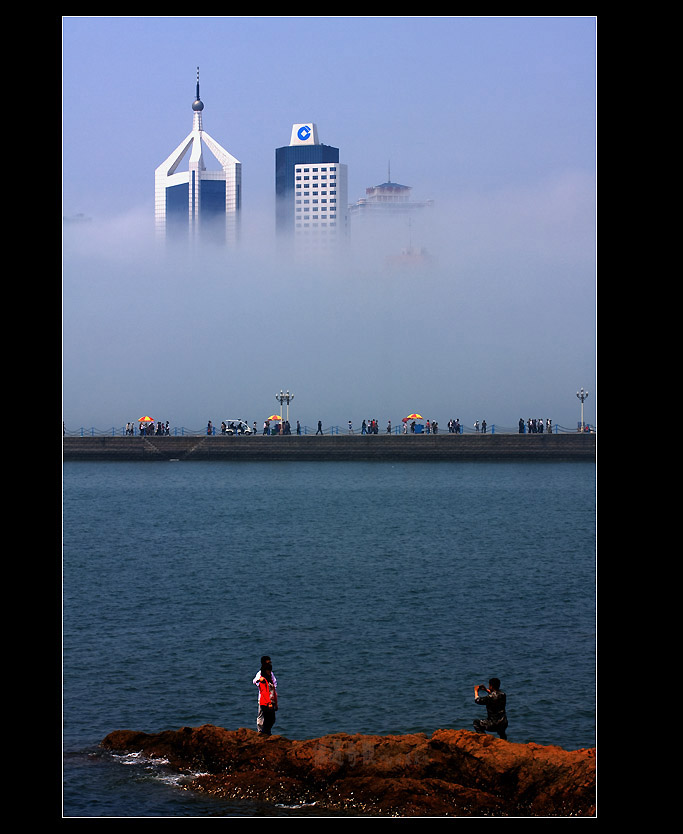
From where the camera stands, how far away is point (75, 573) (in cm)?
3472

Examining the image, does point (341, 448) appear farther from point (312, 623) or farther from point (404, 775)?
point (404, 775)

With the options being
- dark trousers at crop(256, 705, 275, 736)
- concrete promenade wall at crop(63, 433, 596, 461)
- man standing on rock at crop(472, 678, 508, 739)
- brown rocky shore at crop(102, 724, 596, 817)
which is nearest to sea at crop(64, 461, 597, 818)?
brown rocky shore at crop(102, 724, 596, 817)

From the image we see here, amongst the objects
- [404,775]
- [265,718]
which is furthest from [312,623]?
[404,775]

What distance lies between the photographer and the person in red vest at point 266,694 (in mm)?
13422

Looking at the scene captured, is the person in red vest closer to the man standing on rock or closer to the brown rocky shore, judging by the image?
the brown rocky shore

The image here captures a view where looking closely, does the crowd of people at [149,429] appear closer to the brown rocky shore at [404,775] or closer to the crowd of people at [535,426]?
the crowd of people at [535,426]

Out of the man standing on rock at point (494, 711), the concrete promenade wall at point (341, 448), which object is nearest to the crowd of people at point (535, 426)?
the concrete promenade wall at point (341, 448)

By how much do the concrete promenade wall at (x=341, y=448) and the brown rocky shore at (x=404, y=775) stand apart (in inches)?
2598

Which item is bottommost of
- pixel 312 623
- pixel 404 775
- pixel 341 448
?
pixel 312 623

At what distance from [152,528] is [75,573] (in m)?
13.0

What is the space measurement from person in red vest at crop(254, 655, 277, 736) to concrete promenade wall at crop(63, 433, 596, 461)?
6556 centimetres

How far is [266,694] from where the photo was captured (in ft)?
44.6

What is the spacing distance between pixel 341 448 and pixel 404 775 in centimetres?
6799
